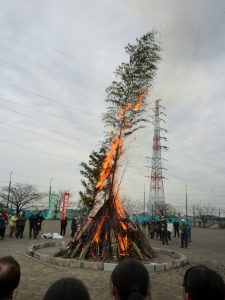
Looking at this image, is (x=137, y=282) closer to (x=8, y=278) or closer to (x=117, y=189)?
(x=8, y=278)

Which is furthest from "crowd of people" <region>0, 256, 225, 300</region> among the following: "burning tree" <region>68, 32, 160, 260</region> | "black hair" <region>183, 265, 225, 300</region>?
"burning tree" <region>68, 32, 160, 260</region>

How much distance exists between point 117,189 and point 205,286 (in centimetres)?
1125

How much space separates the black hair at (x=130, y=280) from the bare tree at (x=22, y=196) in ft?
228

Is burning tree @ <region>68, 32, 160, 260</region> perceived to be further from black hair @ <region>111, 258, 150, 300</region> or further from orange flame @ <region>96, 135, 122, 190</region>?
black hair @ <region>111, 258, 150, 300</region>

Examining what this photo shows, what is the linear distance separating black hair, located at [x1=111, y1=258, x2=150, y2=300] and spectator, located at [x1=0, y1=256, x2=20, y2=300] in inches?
37.4

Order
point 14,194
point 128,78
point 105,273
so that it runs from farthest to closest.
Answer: point 14,194, point 128,78, point 105,273

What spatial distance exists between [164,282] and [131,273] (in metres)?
6.94

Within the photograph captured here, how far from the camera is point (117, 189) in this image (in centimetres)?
1371

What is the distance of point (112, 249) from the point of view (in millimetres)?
12055

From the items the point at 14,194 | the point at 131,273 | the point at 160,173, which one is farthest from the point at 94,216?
the point at 14,194

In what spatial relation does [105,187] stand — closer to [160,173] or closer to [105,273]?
[105,273]

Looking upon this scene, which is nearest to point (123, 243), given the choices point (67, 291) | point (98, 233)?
point (98, 233)

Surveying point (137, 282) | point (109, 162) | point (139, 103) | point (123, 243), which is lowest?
point (123, 243)

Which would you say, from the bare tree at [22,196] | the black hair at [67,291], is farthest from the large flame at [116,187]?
the bare tree at [22,196]
